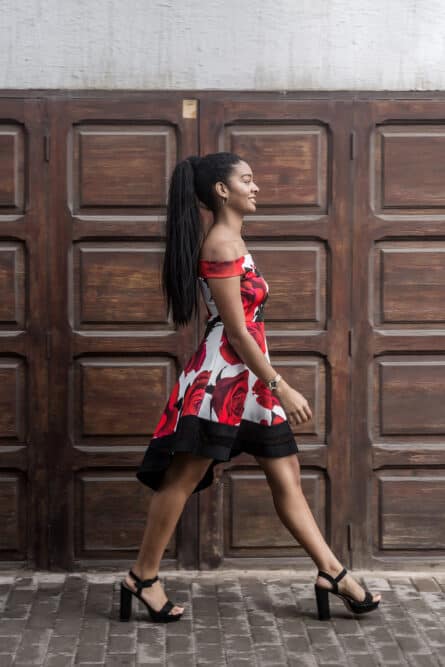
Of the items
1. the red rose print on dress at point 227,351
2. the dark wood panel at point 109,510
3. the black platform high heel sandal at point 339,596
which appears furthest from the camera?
the dark wood panel at point 109,510

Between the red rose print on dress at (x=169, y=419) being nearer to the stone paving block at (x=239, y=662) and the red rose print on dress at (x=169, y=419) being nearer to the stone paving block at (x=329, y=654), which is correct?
the stone paving block at (x=239, y=662)

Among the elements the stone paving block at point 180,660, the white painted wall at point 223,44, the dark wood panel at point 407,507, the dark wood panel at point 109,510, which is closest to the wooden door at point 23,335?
the dark wood panel at point 109,510

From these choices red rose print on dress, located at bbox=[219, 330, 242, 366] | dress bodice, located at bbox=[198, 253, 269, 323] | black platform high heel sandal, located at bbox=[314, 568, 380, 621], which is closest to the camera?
dress bodice, located at bbox=[198, 253, 269, 323]

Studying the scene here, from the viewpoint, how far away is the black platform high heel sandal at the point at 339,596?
16.4 ft

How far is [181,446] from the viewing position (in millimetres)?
4828

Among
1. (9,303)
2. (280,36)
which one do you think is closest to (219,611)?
(9,303)

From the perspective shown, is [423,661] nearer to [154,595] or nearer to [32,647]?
[154,595]

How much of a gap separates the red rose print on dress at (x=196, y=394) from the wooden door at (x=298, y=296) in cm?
95

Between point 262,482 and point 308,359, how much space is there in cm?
67

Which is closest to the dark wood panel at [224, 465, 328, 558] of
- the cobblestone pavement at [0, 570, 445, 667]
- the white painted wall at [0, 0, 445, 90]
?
the cobblestone pavement at [0, 570, 445, 667]

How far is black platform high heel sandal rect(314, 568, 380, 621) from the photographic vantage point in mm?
5008

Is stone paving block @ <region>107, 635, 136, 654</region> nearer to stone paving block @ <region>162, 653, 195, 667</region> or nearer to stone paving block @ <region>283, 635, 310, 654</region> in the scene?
stone paving block @ <region>162, 653, 195, 667</region>

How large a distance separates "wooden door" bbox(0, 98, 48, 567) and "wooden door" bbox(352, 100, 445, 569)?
5.20 ft

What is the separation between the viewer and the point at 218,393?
488cm
